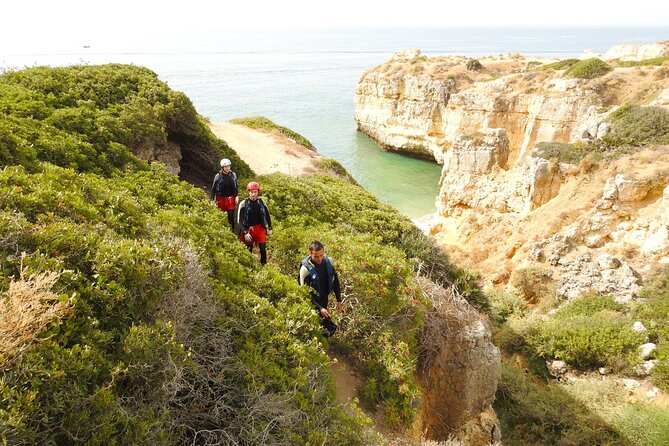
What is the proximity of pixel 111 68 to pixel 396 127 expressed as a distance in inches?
1272

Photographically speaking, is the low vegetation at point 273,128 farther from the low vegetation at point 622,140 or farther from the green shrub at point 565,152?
the low vegetation at point 622,140

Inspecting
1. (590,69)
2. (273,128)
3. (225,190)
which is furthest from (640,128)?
(273,128)

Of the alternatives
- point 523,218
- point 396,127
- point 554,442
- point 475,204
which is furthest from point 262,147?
point 396,127

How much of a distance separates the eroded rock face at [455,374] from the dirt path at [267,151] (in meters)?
12.1

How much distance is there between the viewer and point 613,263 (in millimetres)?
13945

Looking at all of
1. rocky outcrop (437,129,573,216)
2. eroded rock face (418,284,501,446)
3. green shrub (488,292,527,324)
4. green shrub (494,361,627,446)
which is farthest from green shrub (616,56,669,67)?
eroded rock face (418,284,501,446)

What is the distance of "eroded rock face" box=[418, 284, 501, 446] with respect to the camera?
24.3 feet

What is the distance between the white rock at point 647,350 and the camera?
32.5 ft

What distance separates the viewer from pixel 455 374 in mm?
7512

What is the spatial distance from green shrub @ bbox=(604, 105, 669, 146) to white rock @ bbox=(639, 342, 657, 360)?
452 inches

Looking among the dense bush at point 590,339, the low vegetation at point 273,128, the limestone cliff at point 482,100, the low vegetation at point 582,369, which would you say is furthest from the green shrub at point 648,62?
the dense bush at point 590,339

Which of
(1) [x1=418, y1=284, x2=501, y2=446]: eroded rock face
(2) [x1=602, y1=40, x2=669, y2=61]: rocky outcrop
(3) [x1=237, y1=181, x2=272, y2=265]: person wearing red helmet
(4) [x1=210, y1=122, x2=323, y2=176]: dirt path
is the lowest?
(1) [x1=418, y1=284, x2=501, y2=446]: eroded rock face

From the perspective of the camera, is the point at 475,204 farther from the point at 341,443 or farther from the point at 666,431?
the point at 341,443

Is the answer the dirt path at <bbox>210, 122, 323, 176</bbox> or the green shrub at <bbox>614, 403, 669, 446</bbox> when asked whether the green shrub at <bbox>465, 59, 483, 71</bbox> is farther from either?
the green shrub at <bbox>614, 403, 669, 446</bbox>
